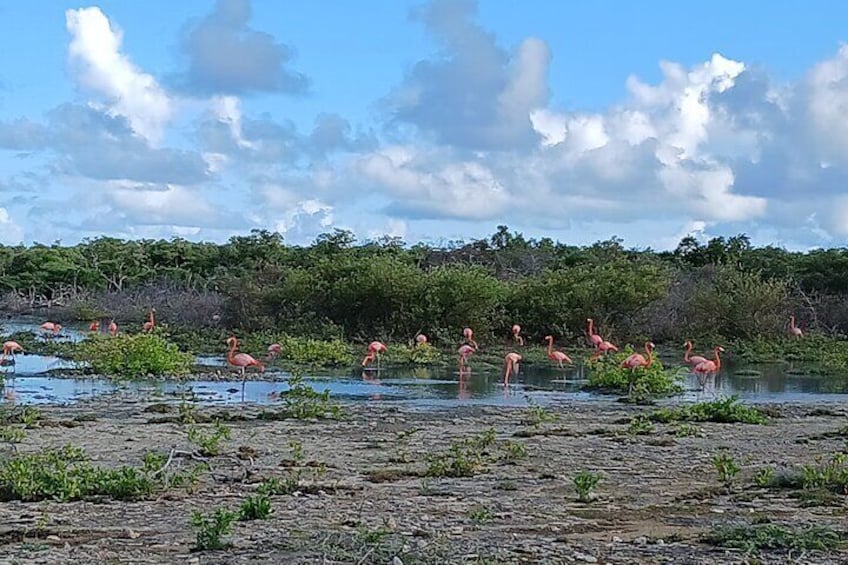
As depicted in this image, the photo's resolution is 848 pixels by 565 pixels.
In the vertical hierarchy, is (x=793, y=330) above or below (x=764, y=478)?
above

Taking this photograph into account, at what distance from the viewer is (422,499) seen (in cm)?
1192

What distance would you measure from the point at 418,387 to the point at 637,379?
4.66 metres

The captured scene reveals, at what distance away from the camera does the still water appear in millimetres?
23391

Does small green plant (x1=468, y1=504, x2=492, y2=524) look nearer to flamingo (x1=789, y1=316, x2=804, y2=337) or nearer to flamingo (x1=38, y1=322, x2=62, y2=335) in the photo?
flamingo (x1=38, y1=322, x2=62, y2=335)

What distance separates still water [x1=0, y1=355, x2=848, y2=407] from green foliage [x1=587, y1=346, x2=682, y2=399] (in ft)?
1.20

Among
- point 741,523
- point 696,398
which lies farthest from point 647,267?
point 741,523

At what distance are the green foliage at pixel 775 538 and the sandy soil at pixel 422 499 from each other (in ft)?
0.49

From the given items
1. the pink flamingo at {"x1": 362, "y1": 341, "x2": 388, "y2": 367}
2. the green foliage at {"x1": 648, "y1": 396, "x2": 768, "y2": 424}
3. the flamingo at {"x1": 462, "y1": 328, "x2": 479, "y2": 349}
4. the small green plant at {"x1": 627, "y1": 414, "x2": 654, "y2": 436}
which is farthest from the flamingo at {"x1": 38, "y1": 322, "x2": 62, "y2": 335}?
the small green plant at {"x1": 627, "y1": 414, "x2": 654, "y2": 436}

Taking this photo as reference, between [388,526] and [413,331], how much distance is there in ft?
93.7

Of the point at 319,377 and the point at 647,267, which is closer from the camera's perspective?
the point at 319,377

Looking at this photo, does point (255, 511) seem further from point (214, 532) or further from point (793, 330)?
point (793, 330)

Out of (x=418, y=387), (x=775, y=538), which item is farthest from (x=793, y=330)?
(x=775, y=538)

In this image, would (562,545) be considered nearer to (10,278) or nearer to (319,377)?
(319,377)

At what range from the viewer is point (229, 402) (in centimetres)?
2211
